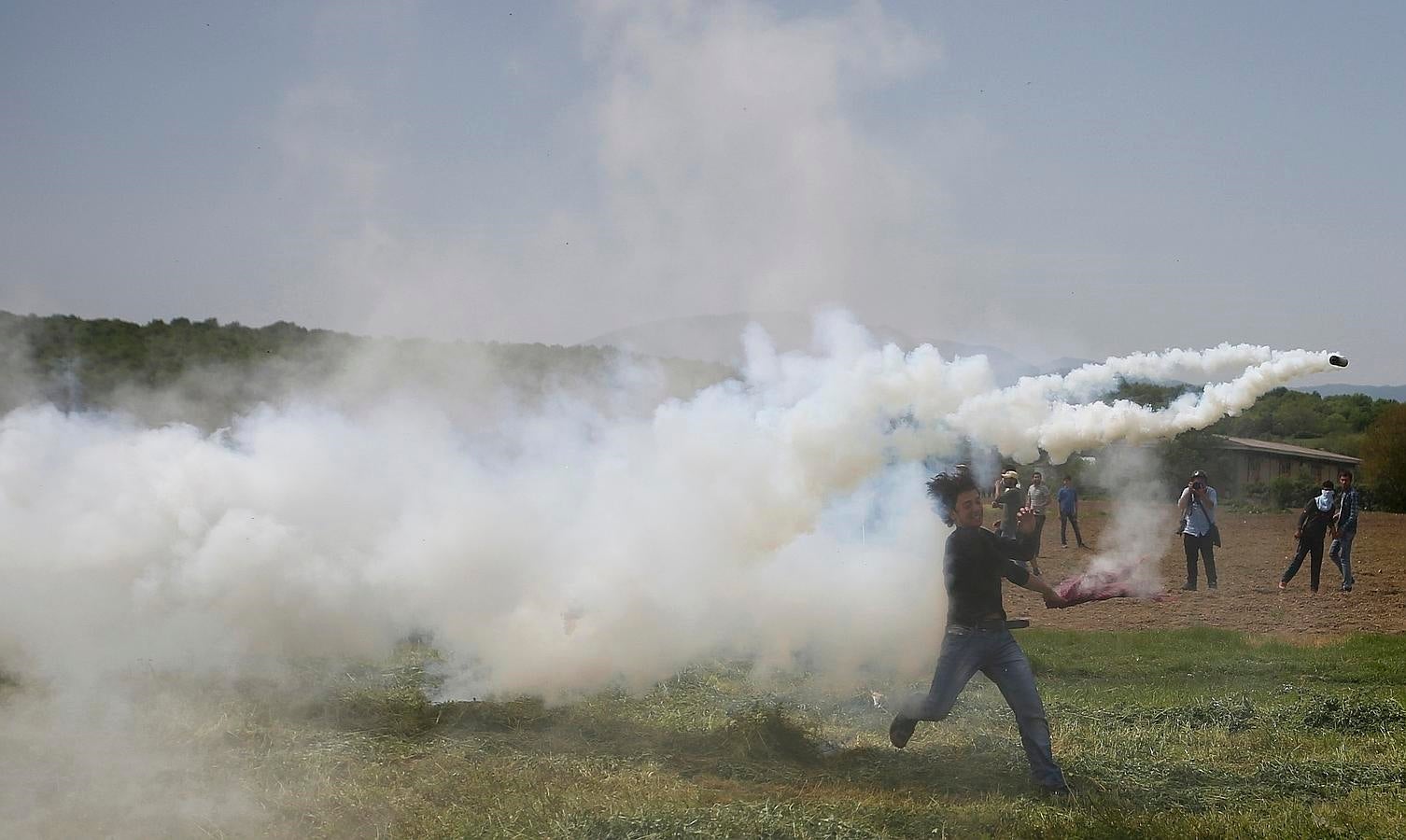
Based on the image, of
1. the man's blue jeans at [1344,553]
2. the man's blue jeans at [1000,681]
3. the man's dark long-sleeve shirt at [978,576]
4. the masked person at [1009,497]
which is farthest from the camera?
the man's blue jeans at [1344,553]

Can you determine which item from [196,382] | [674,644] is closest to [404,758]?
[674,644]

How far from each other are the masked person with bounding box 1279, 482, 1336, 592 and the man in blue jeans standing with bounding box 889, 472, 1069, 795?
12.1 m

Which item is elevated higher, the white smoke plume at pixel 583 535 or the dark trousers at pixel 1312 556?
the white smoke plume at pixel 583 535

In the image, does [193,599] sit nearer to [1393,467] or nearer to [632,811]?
[632,811]

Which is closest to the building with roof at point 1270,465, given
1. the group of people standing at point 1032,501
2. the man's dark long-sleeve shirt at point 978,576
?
the group of people standing at point 1032,501

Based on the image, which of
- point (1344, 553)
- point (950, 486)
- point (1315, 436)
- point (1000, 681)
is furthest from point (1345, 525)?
point (1315, 436)

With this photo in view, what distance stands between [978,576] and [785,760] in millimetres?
1977

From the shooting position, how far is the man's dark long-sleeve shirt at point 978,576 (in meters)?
7.96

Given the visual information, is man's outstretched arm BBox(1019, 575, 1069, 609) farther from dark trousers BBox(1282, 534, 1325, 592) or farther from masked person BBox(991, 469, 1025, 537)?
dark trousers BBox(1282, 534, 1325, 592)

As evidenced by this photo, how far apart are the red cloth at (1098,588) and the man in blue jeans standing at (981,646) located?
544 cm

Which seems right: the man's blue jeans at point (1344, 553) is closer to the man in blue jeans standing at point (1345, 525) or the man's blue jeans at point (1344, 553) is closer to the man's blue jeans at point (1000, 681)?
the man in blue jeans standing at point (1345, 525)

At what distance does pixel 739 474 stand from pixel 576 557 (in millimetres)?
1864

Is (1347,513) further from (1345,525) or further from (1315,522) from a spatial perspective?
(1315,522)

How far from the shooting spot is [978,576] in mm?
7996
